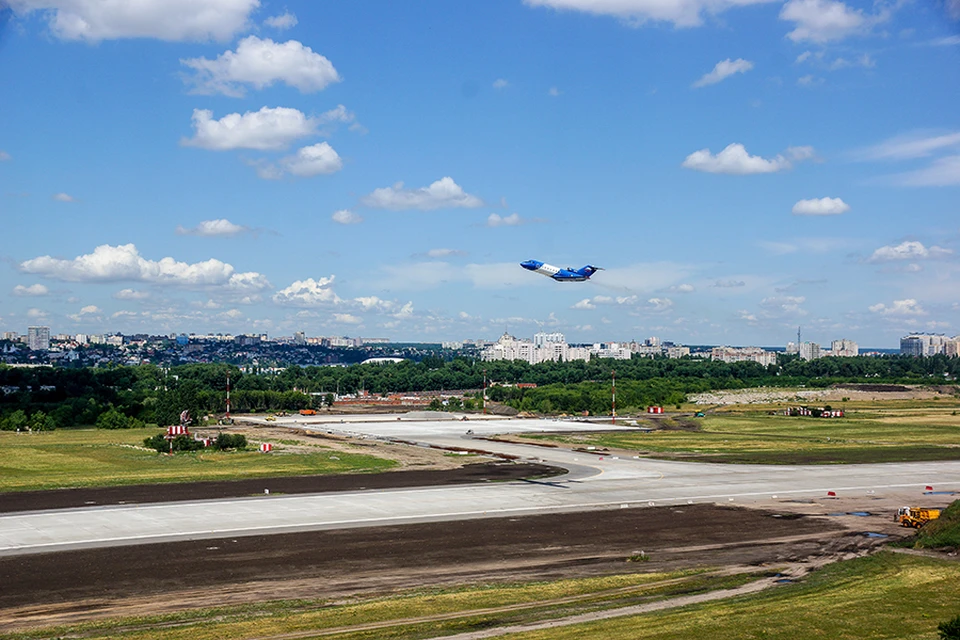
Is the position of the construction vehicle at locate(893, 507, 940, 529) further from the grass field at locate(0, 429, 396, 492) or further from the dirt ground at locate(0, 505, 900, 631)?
the grass field at locate(0, 429, 396, 492)

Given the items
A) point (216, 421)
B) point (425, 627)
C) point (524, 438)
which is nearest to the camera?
point (425, 627)

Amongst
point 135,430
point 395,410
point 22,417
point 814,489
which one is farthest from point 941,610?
point 395,410

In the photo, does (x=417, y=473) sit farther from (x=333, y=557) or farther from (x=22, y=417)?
(x=22, y=417)

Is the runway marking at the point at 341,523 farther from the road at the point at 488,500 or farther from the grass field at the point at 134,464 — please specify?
the grass field at the point at 134,464

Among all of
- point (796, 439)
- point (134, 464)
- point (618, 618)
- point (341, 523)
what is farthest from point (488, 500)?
point (796, 439)

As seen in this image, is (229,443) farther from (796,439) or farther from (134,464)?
(796,439)
